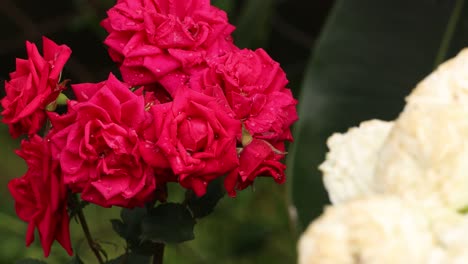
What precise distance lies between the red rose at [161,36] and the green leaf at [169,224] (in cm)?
7

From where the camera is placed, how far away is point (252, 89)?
0.43 metres

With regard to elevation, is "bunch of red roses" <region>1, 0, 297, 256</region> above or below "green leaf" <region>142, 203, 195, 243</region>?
above

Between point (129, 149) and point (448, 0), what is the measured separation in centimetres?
46

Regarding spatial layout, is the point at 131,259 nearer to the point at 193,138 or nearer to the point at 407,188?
the point at 193,138

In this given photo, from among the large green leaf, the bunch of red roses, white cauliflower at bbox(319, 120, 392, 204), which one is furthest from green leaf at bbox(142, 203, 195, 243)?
the large green leaf

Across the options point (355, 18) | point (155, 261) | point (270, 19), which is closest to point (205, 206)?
point (155, 261)

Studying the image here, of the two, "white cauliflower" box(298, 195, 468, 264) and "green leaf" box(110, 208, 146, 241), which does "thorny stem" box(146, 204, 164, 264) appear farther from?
"white cauliflower" box(298, 195, 468, 264)

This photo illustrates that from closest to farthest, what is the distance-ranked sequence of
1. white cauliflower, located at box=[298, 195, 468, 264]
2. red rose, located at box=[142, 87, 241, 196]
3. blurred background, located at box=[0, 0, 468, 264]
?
white cauliflower, located at box=[298, 195, 468, 264], red rose, located at box=[142, 87, 241, 196], blurred background, located at box=[0, 0, 468, 264]

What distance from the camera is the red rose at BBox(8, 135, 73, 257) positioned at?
0.42m

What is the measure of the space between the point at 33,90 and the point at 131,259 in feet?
0.36

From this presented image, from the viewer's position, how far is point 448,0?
0.76 meters

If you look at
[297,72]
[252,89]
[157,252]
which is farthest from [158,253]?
[297,72]

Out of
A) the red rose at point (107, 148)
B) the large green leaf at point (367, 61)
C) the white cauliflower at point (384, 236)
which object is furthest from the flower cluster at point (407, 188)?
the large green leaf at point (367, 61)

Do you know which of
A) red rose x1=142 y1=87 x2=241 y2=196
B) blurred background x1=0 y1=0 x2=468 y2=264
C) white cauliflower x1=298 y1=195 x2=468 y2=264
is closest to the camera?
white cauliflower x1=298 y1=195 x2=468 y2=264
